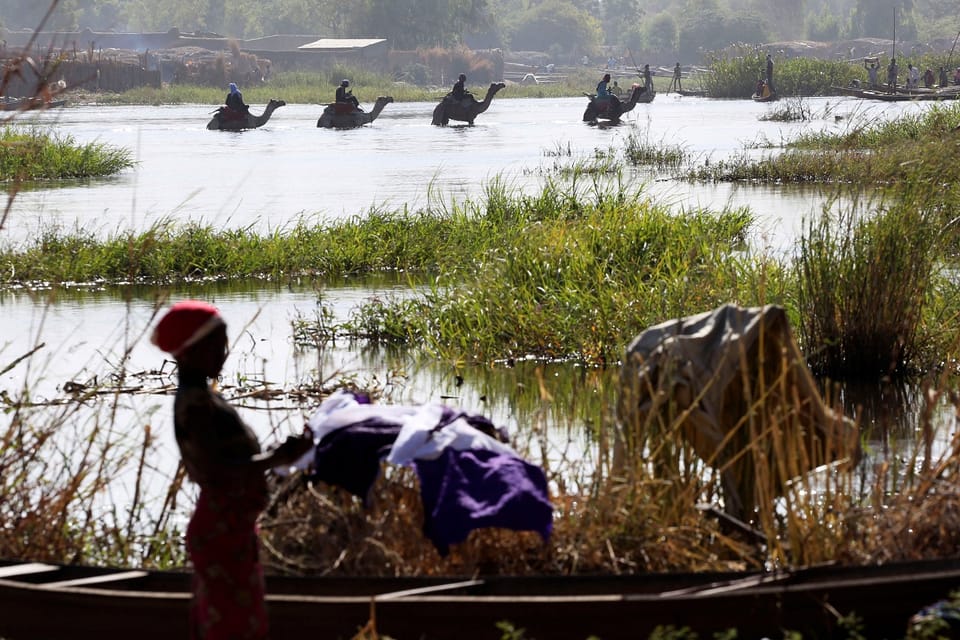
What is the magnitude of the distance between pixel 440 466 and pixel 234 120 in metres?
41.7

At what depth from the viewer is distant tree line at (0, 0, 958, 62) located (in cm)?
11069

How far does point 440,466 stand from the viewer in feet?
17.0

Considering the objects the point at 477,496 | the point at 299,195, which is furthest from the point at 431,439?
the point at 299,195

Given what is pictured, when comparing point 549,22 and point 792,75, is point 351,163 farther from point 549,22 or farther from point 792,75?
point 549,22

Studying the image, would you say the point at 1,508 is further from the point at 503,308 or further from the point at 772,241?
the point at 772,241

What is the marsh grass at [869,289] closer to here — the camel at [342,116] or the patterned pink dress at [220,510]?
the patterned pink dress at [220,510]

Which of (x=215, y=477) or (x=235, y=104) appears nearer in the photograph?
(x=215, y=477)

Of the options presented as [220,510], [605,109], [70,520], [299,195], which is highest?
[220,510]

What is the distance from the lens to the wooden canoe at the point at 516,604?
15.5 ft

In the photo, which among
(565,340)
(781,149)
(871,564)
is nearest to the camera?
(871,564)

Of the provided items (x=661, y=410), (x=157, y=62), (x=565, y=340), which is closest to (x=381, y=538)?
(x=661, y=410)

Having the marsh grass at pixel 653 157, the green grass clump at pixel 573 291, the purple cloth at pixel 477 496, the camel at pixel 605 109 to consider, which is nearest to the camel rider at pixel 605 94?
the camel at pixel 605 109

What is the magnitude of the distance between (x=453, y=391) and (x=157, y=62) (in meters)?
79.5

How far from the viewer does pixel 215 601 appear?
165 inches
